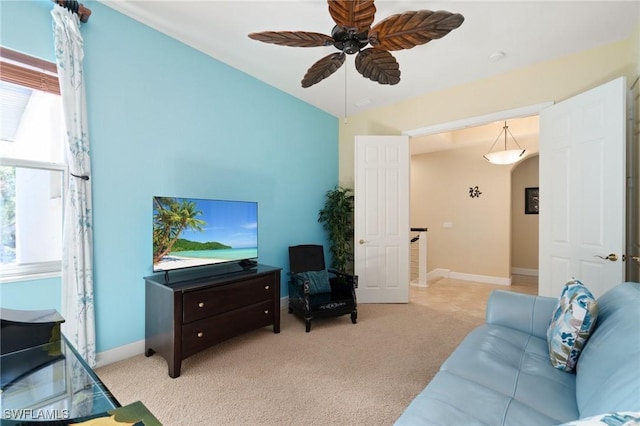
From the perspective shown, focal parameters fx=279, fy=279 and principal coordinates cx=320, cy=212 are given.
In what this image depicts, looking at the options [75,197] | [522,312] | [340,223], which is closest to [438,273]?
[340,223]

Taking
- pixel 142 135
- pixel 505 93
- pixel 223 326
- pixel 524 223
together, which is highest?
pixel 505 93

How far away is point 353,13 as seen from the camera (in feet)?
5.45

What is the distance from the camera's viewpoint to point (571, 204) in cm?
263

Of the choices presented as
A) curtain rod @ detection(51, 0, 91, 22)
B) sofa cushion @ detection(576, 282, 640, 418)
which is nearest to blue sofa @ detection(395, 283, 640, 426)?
sofa cushion @ detection(576, 282, 640, 418)

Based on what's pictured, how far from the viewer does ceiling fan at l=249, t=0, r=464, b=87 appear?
159cm

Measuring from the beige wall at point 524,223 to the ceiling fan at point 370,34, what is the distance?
557cm

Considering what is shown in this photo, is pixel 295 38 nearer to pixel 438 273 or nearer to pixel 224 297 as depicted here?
pixel 224 297

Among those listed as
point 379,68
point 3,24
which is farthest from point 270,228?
point 3,24

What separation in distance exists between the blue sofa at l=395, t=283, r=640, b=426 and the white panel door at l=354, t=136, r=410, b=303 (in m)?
2.27

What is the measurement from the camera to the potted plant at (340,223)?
14.1 ft

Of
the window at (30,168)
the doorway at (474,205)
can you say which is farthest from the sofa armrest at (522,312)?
the doorway at (474,205)

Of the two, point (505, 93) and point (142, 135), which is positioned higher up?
point (505, 93)

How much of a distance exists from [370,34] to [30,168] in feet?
8.55

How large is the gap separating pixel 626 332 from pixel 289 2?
2823 mm
